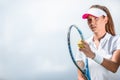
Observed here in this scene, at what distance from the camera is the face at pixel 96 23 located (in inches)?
360

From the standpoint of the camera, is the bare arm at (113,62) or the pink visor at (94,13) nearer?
the bare arm at (113,62)

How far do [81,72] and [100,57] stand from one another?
2.21 feet

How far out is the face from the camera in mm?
9156

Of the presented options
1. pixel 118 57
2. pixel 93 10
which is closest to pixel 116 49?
pixel 118 57

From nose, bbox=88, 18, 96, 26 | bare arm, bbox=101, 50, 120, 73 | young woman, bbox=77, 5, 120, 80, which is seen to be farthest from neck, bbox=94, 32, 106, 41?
bare arm, bbox=101, 50, 120, 73

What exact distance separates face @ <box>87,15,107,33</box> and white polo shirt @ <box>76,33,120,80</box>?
0.20m

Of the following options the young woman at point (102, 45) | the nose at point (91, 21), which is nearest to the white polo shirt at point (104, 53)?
the young woman at point (102, 45)

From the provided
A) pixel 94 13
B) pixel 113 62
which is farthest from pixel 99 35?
pixel 113 62

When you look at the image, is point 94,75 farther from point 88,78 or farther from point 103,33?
point 103,33

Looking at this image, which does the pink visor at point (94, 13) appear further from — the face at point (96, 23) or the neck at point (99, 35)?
the neck at point (99, 35)

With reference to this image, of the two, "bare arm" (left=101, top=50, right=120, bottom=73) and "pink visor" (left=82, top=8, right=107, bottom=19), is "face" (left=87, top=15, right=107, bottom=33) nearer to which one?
"pink visor" (left=82, top=8, right=107, bottom=19)

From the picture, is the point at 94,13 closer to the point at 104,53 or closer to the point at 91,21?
the point at 91,21

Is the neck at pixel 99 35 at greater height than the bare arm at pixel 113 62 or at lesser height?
greater

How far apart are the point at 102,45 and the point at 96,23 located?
0.41 metres
